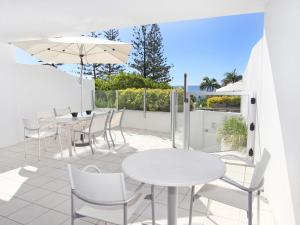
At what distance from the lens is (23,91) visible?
5750 millimetres

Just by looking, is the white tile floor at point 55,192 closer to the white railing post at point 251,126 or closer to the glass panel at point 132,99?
the white railing post at point 251,126

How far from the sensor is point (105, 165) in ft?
13.3

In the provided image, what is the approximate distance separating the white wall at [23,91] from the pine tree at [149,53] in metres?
12.7

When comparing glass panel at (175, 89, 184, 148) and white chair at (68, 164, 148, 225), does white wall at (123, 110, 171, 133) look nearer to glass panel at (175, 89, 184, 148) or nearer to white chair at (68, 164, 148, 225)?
glass panel at (175, 89, 184, 148)

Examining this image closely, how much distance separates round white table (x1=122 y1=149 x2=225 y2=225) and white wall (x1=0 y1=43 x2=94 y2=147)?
14.4 ft

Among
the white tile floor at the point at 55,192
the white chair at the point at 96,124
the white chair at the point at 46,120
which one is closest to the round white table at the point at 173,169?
the white tile floor at the point at 55,192

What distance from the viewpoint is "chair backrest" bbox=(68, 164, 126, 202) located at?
1.50 m

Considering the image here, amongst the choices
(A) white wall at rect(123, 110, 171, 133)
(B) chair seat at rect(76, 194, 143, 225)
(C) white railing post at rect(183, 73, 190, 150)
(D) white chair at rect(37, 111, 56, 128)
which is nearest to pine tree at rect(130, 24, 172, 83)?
(A) white wall at rect(123, 110, 171, 133)

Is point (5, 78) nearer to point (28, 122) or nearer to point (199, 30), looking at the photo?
point (28, 122)

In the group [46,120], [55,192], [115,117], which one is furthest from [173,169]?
[46,120]

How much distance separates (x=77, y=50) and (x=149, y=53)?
14.3 metres

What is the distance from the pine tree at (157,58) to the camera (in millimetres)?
18969

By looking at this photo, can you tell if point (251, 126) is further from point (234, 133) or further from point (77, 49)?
point (77, 49)

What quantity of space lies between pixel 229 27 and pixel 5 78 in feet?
89.9
